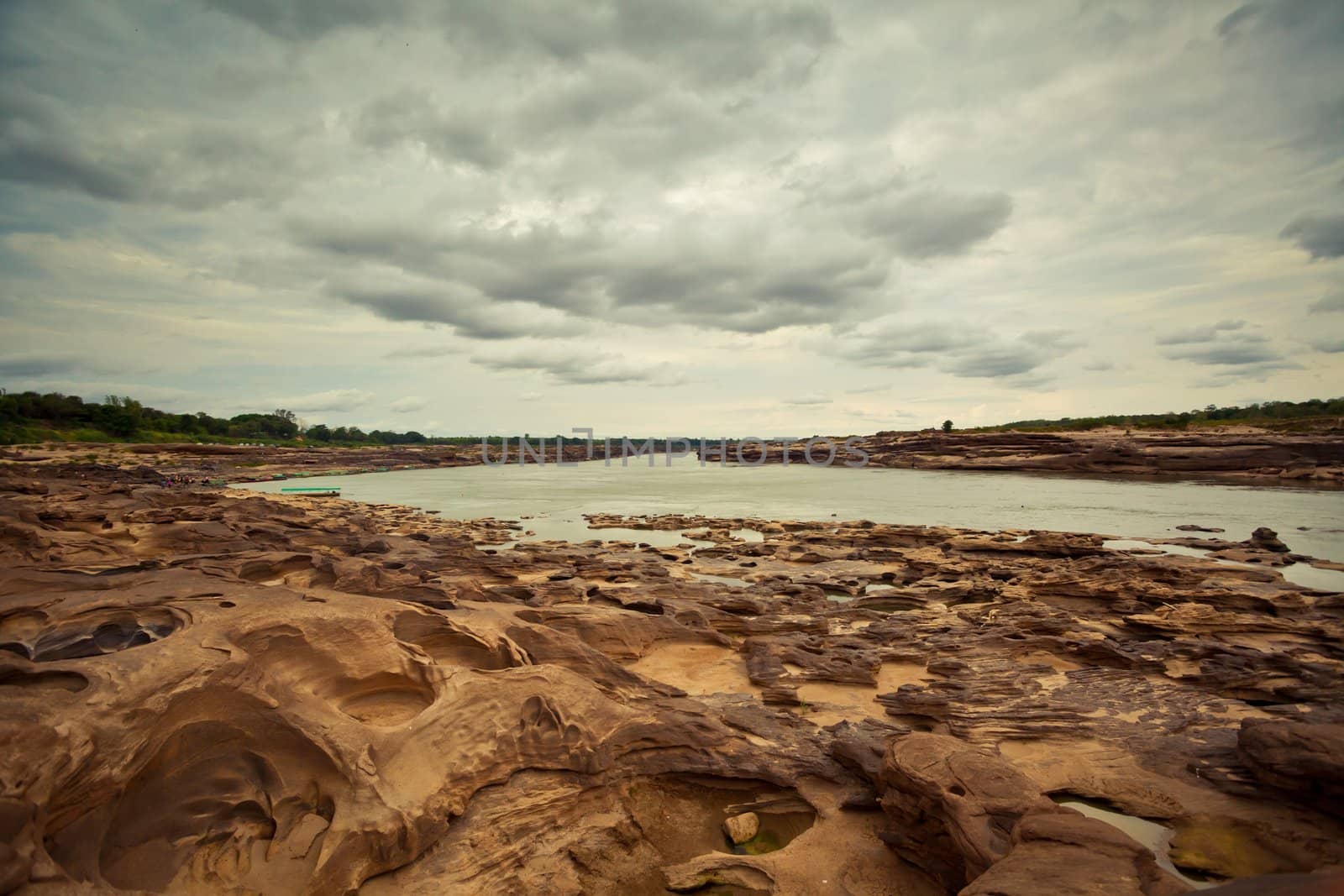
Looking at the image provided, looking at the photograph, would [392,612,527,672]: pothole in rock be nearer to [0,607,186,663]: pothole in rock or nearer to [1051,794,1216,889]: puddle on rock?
[0,607,186,663]: pothole in rock

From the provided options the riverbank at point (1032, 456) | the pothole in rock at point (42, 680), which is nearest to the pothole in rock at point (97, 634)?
the pothole in rock at point (42, 680)

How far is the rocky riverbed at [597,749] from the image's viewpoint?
448cm

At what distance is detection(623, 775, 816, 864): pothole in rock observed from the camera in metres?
6.01

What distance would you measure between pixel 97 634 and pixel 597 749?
4912 mm

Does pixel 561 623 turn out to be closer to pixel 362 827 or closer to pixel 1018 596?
pixel 362 827

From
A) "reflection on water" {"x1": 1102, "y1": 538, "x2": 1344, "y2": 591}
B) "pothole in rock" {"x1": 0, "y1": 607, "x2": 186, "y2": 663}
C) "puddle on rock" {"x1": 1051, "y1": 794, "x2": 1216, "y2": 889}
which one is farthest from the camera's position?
"reflection on water" {"x1": 1102, "y1": 538, "x2": 1344, "y2": 591}

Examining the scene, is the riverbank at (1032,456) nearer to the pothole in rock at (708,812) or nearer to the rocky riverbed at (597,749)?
the rocky riverbed at (597,749)

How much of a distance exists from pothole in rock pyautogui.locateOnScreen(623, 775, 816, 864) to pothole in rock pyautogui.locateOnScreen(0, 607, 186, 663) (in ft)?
16.1

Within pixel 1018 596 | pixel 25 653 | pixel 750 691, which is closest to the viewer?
pixel 25 653

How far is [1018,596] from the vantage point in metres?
16.3

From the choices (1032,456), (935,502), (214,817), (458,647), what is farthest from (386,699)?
(1032,456)

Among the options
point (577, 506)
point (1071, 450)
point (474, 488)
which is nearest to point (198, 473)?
point (474, 488)

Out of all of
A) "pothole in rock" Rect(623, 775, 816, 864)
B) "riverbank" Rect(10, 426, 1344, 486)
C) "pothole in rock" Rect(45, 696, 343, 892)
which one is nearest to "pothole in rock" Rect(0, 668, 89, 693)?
"pothole in rock" Rect(45, 696, 343, 892)

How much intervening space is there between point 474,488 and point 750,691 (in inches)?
2316
